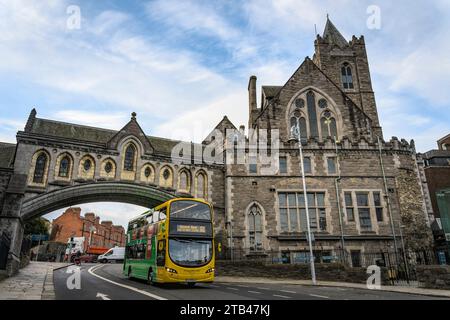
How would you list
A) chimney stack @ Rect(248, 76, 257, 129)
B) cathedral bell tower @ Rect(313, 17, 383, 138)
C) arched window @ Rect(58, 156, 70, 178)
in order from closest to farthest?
arched window @ Rect(58, 156, 70, 178), chimney stack @ Rect(248, 76, 257, 129), cathedral bell tower @ Rect(313, 17, 383, 138)

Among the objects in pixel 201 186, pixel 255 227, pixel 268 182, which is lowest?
pixel 255 227

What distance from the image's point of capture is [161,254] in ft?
46.4

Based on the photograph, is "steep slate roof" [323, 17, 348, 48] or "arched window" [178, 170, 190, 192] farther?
"steep slate roof" [323, 17, 348, 48]

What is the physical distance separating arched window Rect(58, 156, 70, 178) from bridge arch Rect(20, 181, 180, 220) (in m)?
0.96

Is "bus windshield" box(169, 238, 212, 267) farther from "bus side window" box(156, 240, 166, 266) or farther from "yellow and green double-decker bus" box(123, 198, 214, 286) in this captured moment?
"bus side window" box(156, 240, 166, 266)

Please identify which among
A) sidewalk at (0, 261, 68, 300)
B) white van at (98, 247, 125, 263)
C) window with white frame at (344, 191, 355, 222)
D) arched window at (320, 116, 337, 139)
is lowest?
sidewalk at (0, 261, 68, 300)

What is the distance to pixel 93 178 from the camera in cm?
2156

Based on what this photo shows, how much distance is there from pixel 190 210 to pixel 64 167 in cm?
1117

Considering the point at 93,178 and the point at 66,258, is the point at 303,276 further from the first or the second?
the point at 66,258

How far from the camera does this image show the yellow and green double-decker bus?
45.0ft

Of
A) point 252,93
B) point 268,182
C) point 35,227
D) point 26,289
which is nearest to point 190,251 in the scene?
point 26,289

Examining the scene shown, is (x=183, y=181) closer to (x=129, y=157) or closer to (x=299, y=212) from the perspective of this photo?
(x=129, y=157)

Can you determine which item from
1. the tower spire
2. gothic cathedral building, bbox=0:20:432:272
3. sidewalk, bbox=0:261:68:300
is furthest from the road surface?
the tower spire
